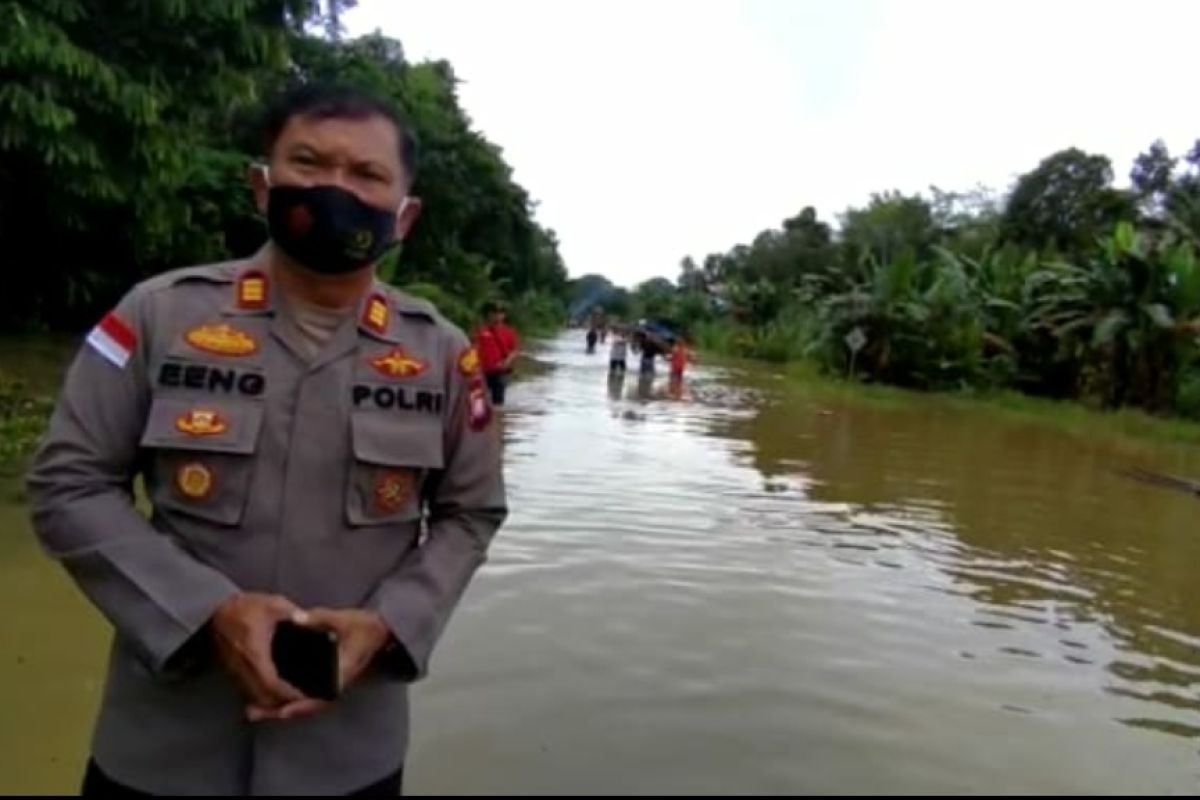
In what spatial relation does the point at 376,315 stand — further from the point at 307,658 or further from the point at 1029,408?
the point at 1029,408

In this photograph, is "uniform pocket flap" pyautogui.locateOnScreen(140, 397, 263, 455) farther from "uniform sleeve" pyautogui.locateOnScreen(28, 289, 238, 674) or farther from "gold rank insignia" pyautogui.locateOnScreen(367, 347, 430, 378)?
"gold rank insignia" pyautogui.locateOnScreen(367, 347, 430, 378)

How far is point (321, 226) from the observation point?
5.61 ft

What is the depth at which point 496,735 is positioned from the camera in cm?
395

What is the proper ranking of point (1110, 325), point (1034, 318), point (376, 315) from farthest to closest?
point (1034, 318), point (1110, 325), point (376, 315)

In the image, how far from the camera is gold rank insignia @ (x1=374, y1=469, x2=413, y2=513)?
1.71 meters

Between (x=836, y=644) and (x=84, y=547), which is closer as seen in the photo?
(x=84, y=547)

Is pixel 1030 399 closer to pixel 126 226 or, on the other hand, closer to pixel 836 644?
pixel 126 226

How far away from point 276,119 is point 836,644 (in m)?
4.24

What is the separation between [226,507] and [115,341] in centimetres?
27

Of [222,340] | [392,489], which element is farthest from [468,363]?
[222,340]

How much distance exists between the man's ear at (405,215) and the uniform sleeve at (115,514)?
0.40m

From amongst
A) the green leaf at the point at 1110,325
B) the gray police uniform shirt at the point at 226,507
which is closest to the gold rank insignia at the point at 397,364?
the gray police uniform shirt at the point at 226,507

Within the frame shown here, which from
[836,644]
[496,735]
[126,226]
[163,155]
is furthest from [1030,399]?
[496,735]

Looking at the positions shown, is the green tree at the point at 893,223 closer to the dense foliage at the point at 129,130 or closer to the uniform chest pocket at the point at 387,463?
the dense foliage at the point at 129,130
